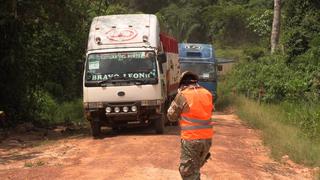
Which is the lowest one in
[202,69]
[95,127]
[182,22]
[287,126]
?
[287,126]

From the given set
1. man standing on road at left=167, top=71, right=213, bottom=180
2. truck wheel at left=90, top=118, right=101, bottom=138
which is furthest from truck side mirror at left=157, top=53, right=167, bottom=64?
man standing on road at left=167, top=71, right=213, bottom=180

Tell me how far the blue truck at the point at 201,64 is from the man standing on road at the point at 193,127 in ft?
70.9

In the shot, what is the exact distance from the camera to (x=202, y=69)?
3003 cm

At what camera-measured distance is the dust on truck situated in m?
16.4

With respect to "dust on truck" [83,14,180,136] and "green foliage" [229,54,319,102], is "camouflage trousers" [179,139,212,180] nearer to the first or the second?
"dust on truck" [83,14,180,136]

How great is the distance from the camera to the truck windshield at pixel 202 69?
29.9 m

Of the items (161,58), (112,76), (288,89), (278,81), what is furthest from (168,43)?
(278,81)

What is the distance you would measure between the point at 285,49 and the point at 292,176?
17258mm

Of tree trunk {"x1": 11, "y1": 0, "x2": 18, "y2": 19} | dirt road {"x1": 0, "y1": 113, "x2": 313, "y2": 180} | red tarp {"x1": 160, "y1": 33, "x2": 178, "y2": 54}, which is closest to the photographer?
dirt road {"x1": 0, "y1": 113, "x2": 313, "y2": 180}

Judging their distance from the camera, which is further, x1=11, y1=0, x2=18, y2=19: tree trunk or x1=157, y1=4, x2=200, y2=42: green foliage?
x1=157, y1=4, x2=200, y2=42: green foliage

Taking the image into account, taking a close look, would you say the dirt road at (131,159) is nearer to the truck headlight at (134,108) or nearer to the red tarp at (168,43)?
the truck headlight at (134,108)

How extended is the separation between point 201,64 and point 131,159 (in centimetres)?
1781

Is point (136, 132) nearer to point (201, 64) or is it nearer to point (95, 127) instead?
point (95, 127)

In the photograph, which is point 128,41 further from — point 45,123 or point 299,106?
point 299,106
